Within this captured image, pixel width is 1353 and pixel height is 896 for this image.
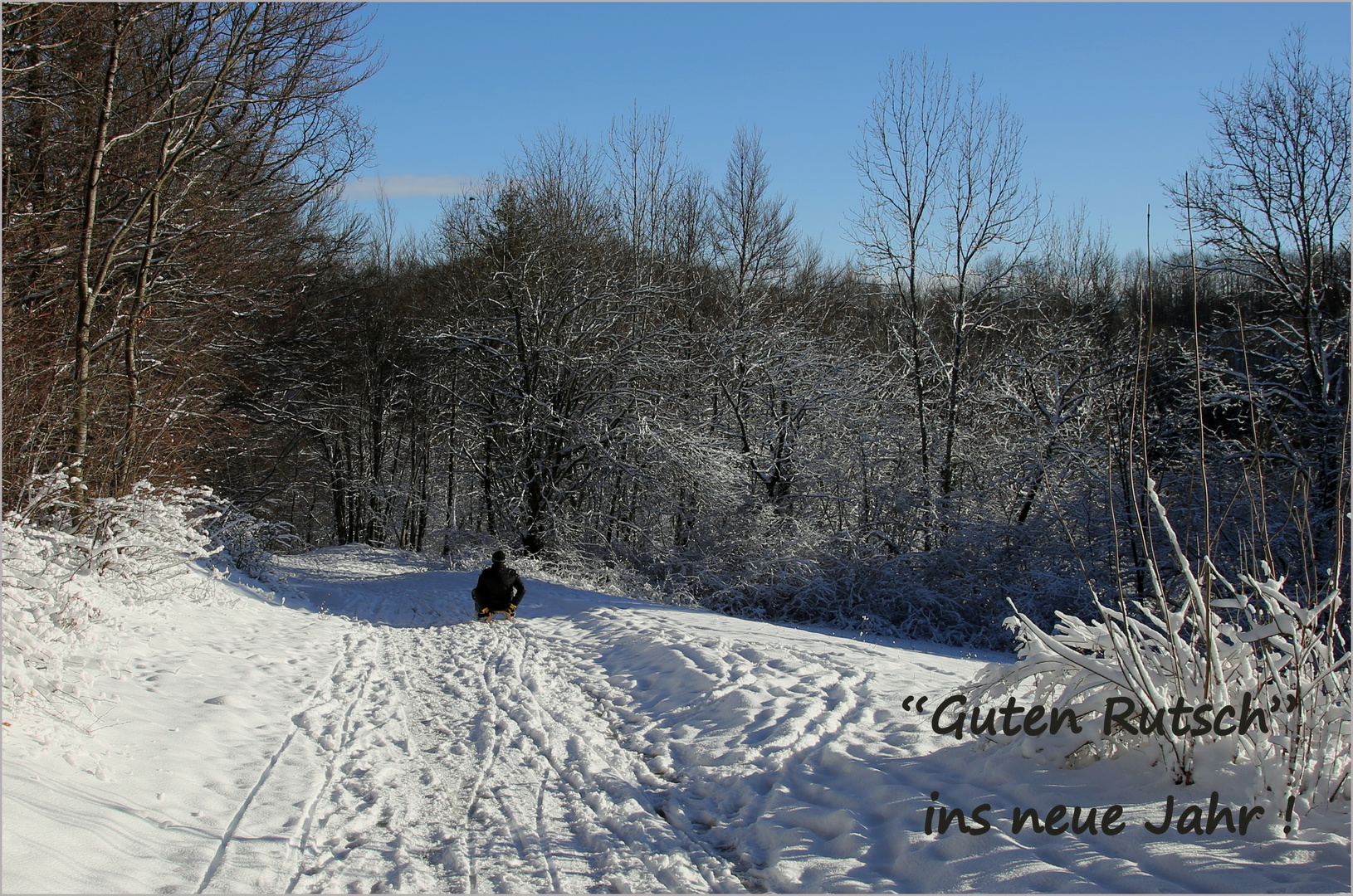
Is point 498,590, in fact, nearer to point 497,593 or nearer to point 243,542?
point 497,593

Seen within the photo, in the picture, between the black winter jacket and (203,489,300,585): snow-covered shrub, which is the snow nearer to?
the black winter jacket

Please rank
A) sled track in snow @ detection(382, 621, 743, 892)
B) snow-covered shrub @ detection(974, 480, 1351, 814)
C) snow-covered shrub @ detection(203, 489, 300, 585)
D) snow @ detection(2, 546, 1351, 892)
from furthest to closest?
snow-covered shrub @ detection(203, 489, 300, 585) → sled track in snow @ detection(382, 621, 743, 892) → snow-covered shrub @ detection(974, 480, 1351, 814) → snow @ detection(2, 546, 1351, 892)

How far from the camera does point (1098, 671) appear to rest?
14.6ft

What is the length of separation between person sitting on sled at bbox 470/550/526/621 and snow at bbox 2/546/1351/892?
2890mm

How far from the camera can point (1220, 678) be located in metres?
4.19

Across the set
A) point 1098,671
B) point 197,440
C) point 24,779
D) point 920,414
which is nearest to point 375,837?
point 24,779

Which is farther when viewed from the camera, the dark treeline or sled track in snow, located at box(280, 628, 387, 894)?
the dark treeline

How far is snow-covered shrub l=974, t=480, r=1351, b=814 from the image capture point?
150 inches

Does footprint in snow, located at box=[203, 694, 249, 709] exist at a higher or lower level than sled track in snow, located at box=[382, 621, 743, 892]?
higher

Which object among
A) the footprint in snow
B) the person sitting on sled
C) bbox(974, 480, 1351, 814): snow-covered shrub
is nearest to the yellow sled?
the person sitting on sled

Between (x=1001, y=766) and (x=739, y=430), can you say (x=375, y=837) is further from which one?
(x=739, y=430)

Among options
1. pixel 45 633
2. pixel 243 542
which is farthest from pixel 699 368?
pixel 45 633

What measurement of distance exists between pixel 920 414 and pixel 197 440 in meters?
16.0

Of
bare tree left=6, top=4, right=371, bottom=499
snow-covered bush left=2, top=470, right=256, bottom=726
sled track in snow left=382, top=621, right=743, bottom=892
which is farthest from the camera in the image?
bare tree left=6, top=4, right=371, bottom=499
